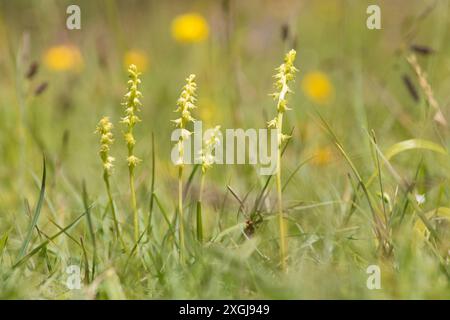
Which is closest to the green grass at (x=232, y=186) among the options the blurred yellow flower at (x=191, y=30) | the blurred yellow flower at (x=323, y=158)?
the blurred yellow flower at (x=323, y=158)

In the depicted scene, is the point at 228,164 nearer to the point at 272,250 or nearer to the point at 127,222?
the point at 127,222

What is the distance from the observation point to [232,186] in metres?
2.38

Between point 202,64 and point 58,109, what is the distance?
85cm

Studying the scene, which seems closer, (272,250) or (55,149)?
(272,250)

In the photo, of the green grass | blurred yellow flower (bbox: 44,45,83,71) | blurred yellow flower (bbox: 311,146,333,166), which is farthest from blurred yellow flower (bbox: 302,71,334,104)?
blurred yellow flower (bbox: 44,45,83,71)

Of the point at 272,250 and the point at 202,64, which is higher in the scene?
the point at 202,64

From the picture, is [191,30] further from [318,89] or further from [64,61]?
[318,89]

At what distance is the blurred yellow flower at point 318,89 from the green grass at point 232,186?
54 mm

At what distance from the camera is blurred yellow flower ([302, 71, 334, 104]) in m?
3.53

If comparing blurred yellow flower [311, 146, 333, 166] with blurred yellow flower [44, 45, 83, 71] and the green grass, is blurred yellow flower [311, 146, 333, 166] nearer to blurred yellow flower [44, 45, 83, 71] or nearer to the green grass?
the green grass

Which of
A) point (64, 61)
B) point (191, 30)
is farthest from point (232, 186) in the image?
point (64, 61)

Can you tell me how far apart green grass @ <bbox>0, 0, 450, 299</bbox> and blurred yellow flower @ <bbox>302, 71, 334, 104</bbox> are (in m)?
0.05

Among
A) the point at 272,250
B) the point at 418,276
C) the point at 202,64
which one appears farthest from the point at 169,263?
the point at 202,64

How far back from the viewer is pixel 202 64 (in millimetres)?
4105
